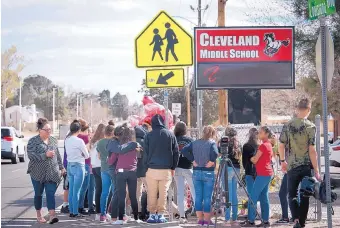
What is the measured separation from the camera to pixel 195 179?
36.4ft

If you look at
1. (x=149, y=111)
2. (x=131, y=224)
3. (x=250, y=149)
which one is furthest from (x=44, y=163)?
(x=250, y=149)

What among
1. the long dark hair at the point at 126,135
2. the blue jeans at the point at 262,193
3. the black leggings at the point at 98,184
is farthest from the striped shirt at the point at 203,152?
the black leggings at the point at 98,184

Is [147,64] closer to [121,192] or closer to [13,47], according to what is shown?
[121,192]

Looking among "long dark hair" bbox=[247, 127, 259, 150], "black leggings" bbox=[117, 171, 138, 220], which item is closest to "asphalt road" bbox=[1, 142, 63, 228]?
"black leggings" bbox=[117, 171, 138, 220]

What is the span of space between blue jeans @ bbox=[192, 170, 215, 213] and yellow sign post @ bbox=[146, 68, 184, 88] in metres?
1.63

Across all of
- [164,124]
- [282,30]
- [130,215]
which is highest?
[282,30]

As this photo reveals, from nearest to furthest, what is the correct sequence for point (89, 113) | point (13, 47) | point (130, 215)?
point (130, 215), point (13, 47), point (89, 113)

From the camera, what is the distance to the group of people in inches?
417

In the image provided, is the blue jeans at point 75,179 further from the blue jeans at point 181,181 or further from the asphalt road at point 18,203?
the blue jeans at point 181,181

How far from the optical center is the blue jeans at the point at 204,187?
1096 cm

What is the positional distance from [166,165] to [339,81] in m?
15.0

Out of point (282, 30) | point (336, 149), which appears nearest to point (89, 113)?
point (336, 149)

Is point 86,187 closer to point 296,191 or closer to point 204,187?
point 204,187

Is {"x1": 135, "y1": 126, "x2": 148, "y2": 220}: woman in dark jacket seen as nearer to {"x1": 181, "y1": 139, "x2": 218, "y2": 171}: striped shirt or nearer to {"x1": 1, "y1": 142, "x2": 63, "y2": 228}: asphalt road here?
{"x1": 181, "y1": 139, "x2": 218, "y2": 171}: striped shirt
